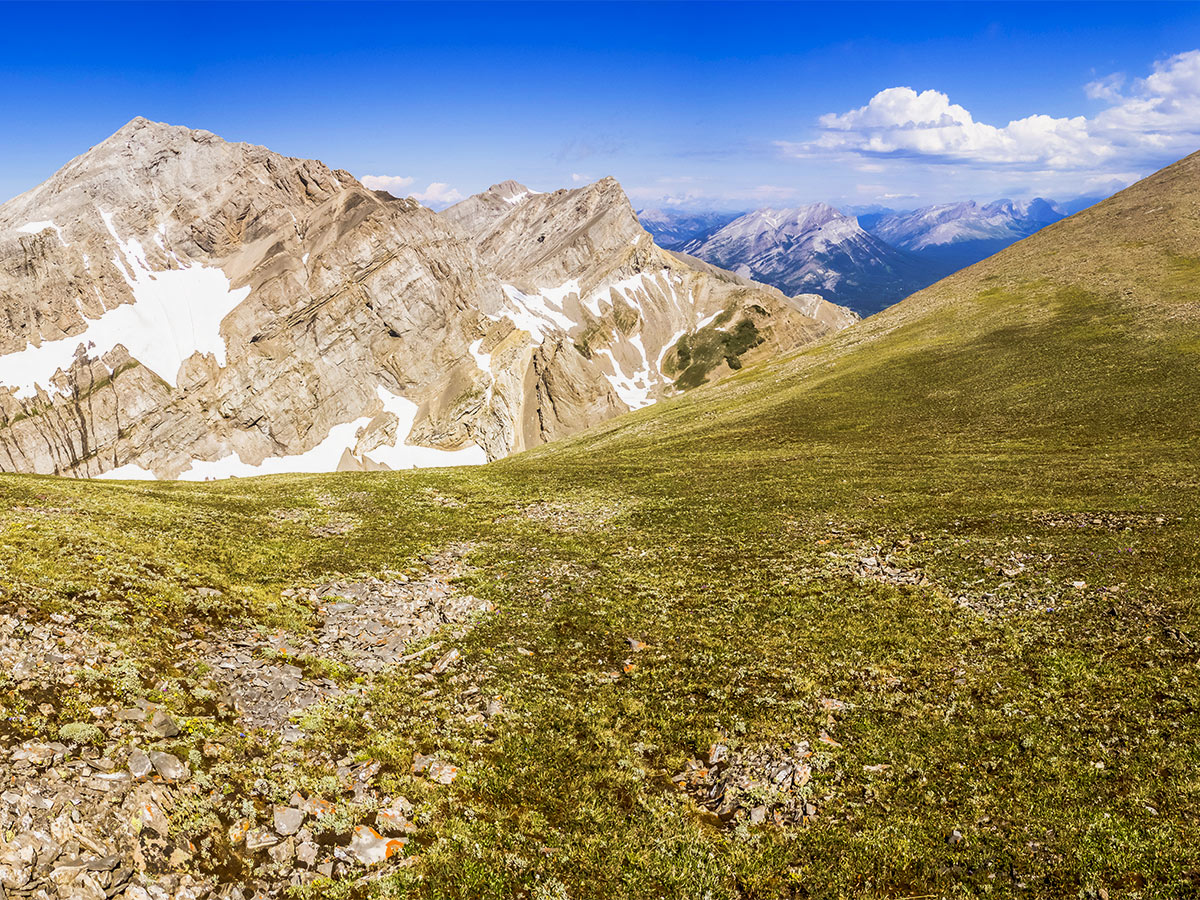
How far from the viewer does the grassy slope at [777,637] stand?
1350 cm

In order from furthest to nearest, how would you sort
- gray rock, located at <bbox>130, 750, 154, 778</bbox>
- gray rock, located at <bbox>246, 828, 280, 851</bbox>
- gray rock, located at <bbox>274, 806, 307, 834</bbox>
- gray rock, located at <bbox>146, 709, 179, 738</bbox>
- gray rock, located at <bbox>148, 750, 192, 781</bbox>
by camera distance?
gray rock, located at <bbox>146, 709, 179, 738</bbox>, gray rock, located at <bbox>148, 750, 192, 781</bbox>, gray rock, located at <bbox>274, 806, 307, 834</bbox>, gray rock, located at <bbox>130, 750, 154, 778</bbox>, gray rock, located at <bbox>246, 828, 280, 851</bbox>

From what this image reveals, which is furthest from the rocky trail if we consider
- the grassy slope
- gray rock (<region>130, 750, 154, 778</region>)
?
the grassy slope

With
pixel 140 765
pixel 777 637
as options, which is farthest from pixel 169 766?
pixel 777 637

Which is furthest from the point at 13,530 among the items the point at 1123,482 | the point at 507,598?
the point at 1123,482

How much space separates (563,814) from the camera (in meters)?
14.8

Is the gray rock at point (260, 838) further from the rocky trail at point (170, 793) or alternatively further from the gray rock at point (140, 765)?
the gray rock at point (140, 765)

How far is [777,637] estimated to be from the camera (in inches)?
898

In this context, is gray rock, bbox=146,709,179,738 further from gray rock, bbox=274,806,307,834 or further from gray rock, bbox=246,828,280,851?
gray rock, bbox=246,828,280,851

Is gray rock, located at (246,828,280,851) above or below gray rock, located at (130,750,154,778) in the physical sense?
below

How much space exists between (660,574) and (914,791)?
14.9 metres

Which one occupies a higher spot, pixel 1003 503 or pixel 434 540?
pixel 434 540

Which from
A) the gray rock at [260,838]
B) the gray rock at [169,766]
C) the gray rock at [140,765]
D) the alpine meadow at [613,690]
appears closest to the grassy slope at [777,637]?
the alpine meadow at [613,690]

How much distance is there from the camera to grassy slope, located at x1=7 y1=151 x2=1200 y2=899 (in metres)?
13.5

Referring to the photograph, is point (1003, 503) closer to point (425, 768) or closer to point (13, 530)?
point (425, 768)
